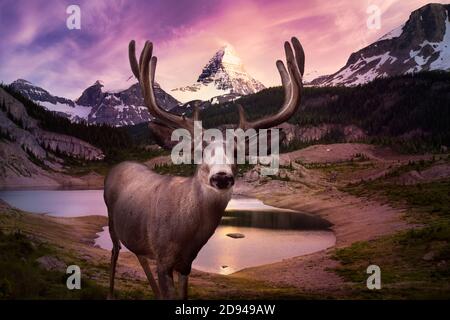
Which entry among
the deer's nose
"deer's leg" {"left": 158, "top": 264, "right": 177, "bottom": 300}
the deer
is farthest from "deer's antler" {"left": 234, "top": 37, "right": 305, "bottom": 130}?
"deer's leg" {"left": 158, "top": 264, "right": 177, "bottom": 300}

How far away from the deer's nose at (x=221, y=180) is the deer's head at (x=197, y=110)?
12cm

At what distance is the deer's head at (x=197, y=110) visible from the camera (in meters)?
8.56

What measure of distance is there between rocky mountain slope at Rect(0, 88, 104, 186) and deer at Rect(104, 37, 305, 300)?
125 metres

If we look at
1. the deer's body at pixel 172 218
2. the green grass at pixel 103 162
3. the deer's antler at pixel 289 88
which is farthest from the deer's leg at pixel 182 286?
the green grass at pixel 103 162

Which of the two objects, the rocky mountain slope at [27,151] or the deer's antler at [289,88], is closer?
the deer's antler at [289,88]

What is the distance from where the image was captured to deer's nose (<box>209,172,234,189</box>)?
800 cm

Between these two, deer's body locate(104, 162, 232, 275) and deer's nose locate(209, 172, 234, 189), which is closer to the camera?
deer's nose locate(209, 172, 234, 189)

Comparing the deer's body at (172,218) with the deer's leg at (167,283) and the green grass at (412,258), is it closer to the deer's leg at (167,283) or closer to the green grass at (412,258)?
the deer's leg at (167,283)

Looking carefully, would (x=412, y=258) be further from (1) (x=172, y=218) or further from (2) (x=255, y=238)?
(1) (x=172, y=218)

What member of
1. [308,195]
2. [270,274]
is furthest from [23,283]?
[308,195]

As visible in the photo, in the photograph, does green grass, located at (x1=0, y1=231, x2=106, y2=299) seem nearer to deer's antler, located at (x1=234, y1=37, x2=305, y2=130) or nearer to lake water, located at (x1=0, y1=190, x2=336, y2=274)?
deer's antler, located at (x1=234, y1=37, x2=305, y2=130)

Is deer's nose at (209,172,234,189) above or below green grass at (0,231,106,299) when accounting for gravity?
above
